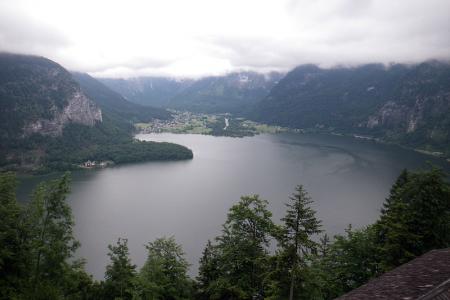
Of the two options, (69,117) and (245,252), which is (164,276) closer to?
(245,252)

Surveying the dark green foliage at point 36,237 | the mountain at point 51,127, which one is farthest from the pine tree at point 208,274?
the mountain at point 51,127

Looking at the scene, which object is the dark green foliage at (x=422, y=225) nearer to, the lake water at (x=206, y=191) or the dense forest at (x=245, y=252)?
the dense forest at (x=245, y=252)

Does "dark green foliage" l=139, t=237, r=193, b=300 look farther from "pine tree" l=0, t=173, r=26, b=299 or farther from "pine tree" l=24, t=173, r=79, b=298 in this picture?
"pine tree" l=0, t=173, r=26, b=299

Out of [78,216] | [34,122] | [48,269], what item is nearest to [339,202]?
[78,216]

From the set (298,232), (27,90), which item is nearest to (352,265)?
(298,232)

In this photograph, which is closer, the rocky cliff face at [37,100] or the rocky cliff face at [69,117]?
the rocky cliff face at [37,100]

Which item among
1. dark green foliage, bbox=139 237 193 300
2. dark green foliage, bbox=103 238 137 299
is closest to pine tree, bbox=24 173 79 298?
dark green foliage, bbox=103 238 137 299
